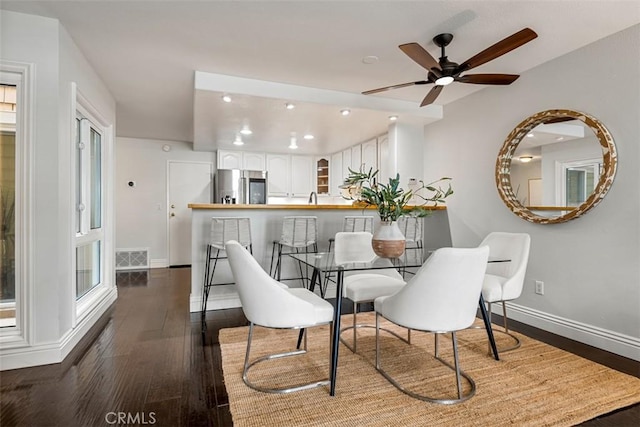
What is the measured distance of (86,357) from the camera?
2.28 metres

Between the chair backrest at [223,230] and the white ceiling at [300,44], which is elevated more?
the white ceiling at [300,44]

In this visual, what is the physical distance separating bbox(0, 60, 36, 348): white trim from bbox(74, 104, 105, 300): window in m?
0.53

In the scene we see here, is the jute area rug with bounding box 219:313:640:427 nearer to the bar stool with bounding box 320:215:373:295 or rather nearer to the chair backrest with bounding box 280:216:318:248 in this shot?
the chair backrest with bounding box 280:216:318:248

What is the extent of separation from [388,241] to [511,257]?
43.0 inches

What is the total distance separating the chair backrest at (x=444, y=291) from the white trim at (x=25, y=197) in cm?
237

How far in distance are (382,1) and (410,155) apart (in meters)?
2.58

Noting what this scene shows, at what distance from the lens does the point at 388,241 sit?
2.22 m

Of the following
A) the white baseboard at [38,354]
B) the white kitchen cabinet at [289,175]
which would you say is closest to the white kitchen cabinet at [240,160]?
the white kitchen cabinet at [289,175]

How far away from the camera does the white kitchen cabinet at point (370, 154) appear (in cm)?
508

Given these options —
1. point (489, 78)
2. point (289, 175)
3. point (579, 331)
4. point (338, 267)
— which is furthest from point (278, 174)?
point (579, 331)

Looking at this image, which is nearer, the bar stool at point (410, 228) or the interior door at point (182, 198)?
the bar stool at point (410, 228)

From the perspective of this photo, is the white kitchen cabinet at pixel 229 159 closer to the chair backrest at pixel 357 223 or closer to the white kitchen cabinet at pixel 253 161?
the white kitchen cabinet at pixel 253 161

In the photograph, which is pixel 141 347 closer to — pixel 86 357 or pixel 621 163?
pixel 86 357

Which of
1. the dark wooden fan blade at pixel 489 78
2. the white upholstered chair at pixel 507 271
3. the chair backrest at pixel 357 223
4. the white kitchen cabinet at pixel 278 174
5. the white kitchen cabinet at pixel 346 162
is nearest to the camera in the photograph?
the white upholstered chair at pixel 507 271
